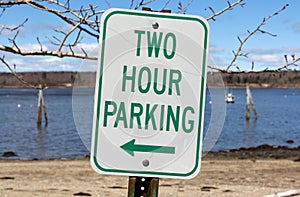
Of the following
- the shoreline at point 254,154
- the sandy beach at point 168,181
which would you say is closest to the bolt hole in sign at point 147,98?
the sandy beach at point 168,181

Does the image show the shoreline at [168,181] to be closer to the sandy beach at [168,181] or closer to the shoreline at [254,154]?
the sandy beach at [168,181]

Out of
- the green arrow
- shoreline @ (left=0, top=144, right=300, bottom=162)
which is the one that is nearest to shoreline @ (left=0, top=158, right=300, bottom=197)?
shoreline @ (left=0, top=144, right=300, bottom=162)

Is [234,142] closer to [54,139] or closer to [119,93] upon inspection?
[54,139]

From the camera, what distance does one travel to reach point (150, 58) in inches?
79.2

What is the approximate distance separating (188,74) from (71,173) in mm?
14129

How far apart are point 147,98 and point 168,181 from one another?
1117 cm

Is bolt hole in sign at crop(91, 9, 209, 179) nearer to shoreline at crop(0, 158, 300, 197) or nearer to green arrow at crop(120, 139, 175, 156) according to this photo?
green arrow at crop(120, 139, 175, 156)

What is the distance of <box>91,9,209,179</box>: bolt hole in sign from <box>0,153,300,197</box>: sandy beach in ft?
28.0

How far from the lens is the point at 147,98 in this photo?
1995 millimetres

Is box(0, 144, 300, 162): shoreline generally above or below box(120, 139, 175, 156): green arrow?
below

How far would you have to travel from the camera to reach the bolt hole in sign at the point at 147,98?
78.6 inches

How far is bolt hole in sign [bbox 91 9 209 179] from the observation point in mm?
1997

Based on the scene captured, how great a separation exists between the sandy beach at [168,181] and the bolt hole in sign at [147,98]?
8549mm

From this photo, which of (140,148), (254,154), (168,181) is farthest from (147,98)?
(254,154)
